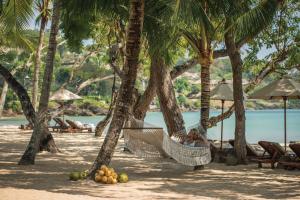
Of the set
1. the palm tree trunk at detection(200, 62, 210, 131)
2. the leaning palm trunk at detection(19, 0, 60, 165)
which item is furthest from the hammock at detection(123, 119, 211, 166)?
the leaning palm trunk at detection(19, 0, 60, 165)

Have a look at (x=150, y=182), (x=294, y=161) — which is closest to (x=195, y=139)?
(x=150, y=182)

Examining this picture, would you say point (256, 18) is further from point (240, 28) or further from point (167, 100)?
point (167, 100)

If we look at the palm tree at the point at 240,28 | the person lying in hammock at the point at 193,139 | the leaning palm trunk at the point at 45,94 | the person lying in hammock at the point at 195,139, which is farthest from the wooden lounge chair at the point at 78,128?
the person lying in hammock at the point at 195,139

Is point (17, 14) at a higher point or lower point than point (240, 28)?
higher

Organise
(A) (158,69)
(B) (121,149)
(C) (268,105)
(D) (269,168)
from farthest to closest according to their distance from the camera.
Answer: (C) (268,105), (B) (121,149), (A) (158,69), (D) (269,168)

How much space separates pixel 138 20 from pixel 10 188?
9.90ft

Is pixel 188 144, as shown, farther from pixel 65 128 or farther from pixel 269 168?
pixel 65 128

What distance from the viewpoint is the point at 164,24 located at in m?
8.44

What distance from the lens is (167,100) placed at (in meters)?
11.1

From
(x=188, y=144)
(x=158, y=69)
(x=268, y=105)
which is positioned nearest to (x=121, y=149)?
(x=158, y=69)

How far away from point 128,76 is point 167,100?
4.37m

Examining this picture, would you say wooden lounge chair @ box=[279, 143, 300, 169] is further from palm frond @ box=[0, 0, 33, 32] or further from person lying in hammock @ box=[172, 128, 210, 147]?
palm frond @ box=[0, 0, 33, 32]

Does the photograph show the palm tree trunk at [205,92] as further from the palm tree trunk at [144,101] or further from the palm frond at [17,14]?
the palm frond at [17,14]

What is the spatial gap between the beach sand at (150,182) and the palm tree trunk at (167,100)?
136 centimetres
